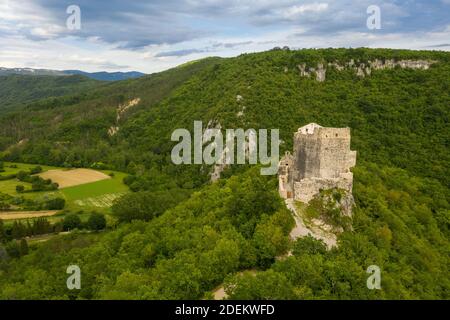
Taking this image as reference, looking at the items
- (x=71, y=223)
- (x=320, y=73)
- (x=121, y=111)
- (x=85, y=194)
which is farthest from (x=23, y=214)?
(x=121, y=111)

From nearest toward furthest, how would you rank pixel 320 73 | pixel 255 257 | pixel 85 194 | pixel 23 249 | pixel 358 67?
pixel 255 257 → pixel 23 249 → pixel 85 194 → pixel 320 73 → pixel 358 67

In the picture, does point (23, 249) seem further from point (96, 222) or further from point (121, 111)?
point (121, 111)

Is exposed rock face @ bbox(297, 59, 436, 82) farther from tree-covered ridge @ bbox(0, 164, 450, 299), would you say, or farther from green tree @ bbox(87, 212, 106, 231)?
green tree @ bbox(87, 212, 106, 231)

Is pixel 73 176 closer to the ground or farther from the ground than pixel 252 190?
closer to the ground

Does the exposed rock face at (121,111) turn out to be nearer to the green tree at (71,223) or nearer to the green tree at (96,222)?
the green tree at (71,223)

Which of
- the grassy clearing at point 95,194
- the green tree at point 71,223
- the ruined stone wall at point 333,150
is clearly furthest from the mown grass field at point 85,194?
the ruined stone wall at point 333,150
